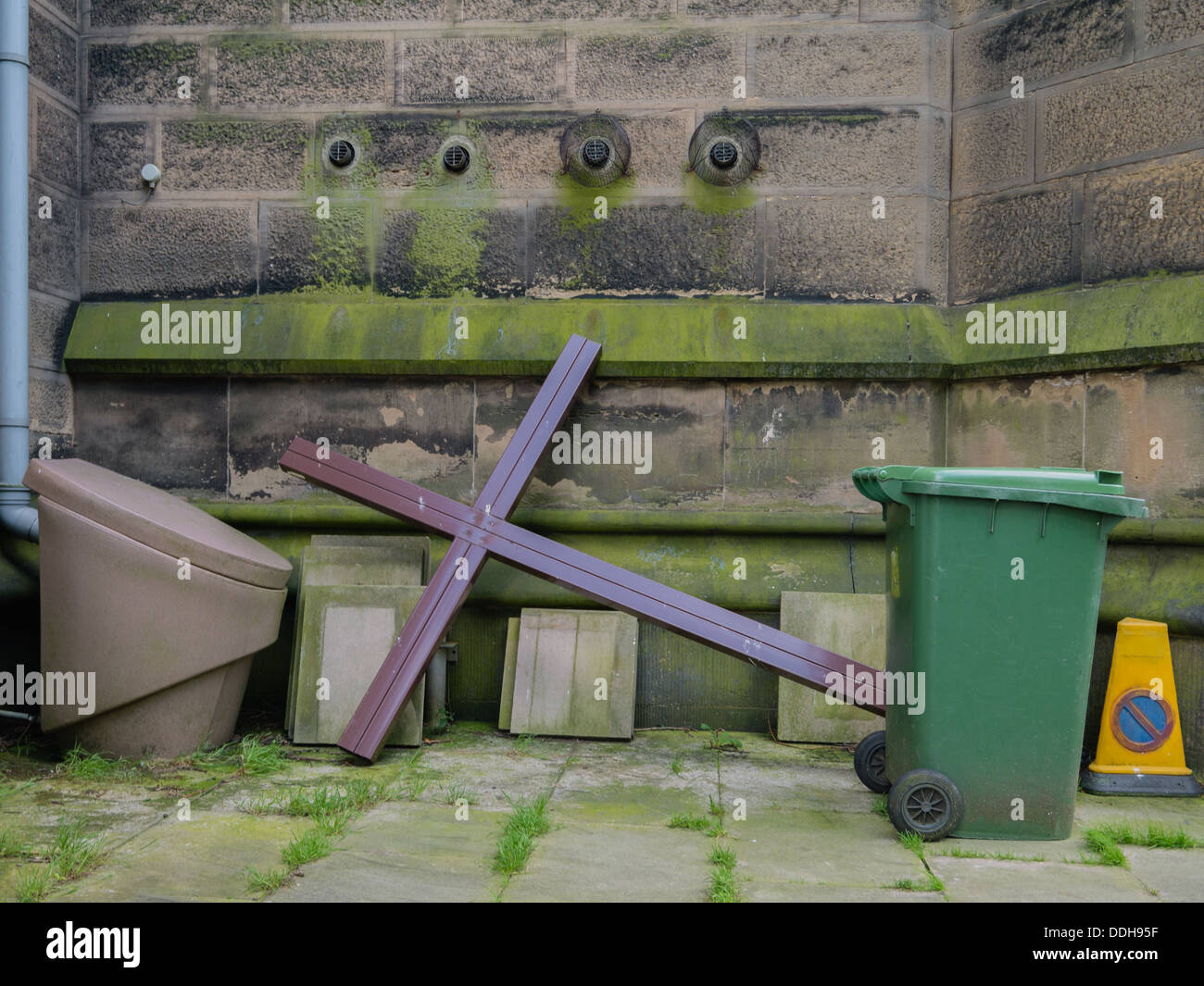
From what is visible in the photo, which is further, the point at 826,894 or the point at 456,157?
the point at 456,157

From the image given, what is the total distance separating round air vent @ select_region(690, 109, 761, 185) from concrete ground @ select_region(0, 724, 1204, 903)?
8.98ft

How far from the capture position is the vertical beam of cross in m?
3.81

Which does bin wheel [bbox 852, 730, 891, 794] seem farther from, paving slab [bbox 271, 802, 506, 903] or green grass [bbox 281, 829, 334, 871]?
green grass [bbox 281, 829, 334, 871]

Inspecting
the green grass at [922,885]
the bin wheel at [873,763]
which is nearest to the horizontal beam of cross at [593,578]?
the bin wheel at [873,763]

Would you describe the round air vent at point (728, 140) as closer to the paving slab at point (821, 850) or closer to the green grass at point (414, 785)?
the paving slab at point (821, 850)

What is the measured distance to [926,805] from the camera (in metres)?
3.14

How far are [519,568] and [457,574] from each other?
0.26 meters

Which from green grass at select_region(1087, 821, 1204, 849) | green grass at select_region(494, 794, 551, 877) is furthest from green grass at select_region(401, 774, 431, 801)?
green grass at select_region(1087, 821, 1204, 849)

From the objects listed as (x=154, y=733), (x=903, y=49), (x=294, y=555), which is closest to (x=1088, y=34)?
(x=903, y=49)

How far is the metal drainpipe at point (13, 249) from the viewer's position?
4.35 meters

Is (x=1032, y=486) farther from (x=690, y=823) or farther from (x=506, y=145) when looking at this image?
(x=506, y=145)

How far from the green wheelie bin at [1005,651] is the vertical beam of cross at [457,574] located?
67.9 inches

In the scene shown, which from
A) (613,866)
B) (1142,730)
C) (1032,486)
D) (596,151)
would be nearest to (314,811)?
(613,866)

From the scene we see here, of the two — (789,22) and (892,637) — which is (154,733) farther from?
(789,22)
